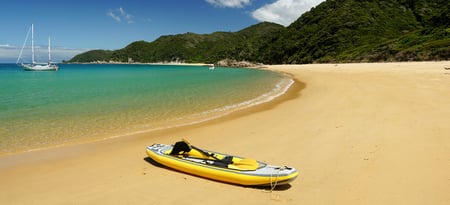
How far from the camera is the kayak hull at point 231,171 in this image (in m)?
6.31

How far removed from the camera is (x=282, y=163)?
7.87 metres

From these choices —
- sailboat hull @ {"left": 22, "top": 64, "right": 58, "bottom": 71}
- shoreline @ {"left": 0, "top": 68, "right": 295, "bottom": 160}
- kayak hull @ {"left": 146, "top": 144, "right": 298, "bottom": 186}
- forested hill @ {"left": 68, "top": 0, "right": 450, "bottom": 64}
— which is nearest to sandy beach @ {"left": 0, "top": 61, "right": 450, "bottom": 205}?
kayak hull @ {"left": 146, "top": 144, "right": 298, "bottom": 186}

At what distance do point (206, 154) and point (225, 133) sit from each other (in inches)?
152

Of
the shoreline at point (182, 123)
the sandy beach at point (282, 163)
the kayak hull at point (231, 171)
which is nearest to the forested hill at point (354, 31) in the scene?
the shoreline at point (182, 123)

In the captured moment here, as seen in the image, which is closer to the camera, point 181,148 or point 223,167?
point 223,167

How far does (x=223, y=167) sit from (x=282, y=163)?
1.85 meters

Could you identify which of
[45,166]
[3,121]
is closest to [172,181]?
[45,166]

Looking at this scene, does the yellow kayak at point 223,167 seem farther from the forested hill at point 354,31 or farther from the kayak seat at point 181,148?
the forested hill at point 354,31

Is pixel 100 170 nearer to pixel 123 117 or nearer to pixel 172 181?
pixel 172 181

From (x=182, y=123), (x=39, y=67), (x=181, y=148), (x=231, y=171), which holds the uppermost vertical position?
(x=181, y=148)

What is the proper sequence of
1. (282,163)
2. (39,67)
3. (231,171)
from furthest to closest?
(39,67)
(282,163)
(231,171)

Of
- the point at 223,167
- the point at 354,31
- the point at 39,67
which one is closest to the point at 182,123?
the point at 223,167

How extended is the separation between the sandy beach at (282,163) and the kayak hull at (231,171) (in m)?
0.18

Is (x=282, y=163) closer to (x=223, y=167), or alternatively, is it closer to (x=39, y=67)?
(x=223, y=167)
